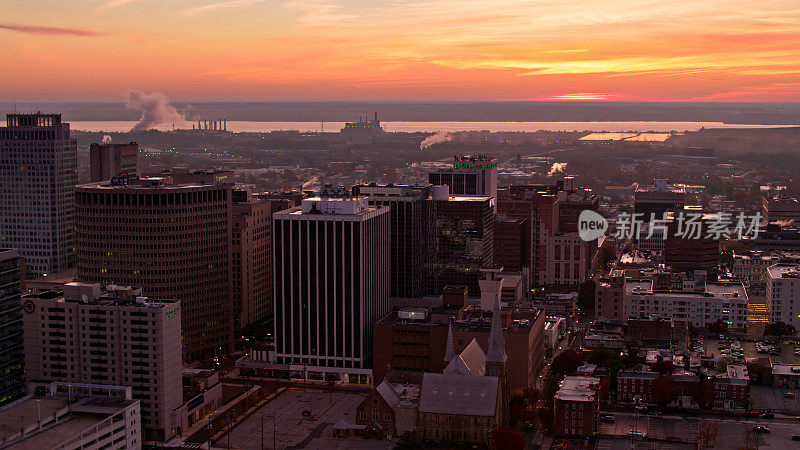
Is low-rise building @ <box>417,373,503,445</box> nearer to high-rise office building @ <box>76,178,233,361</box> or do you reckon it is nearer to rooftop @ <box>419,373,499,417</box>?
rooftop @ <box>419,373,499,417</box>

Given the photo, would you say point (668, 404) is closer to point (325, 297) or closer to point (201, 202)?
point (325, 297)

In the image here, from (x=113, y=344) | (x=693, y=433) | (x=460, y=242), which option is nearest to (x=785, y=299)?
(x=460, y=242)

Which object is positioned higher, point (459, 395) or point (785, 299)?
point (785, 299)

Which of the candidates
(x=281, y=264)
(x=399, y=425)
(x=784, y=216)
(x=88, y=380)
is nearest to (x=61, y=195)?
(x=281, y=264)

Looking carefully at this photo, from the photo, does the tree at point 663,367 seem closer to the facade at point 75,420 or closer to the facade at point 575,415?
the facade at point 575,415

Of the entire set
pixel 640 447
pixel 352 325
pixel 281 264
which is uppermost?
pixel 281 264

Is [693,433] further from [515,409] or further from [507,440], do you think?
[507,440]
